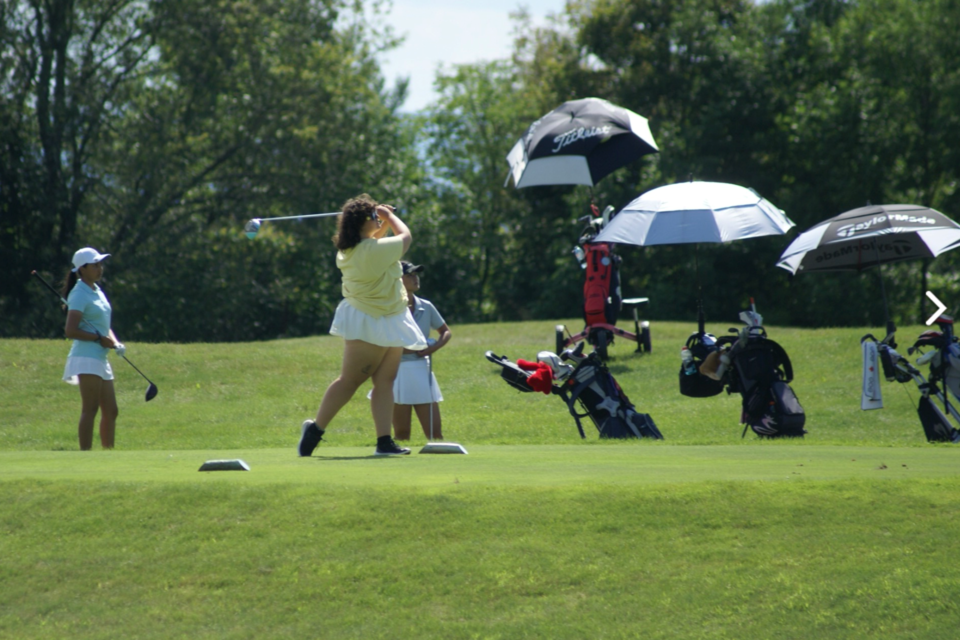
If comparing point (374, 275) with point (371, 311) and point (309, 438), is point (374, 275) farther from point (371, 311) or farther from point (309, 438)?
point (309, 438)

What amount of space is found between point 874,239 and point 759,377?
258 centimetres

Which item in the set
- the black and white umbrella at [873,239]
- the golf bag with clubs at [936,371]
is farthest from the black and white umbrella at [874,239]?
the golf bag with clubs at [936,371]

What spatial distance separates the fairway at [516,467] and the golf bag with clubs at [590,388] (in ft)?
5.15

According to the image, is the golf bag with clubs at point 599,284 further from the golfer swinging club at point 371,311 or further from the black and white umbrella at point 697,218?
the golfer swinging club at point 371,311

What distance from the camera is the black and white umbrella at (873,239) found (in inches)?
432

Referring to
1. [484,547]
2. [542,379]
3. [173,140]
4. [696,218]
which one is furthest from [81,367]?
[173,140]

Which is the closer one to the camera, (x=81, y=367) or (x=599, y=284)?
(x=81, y=367)

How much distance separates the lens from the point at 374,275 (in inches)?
295

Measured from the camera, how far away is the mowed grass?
4961 millimetres

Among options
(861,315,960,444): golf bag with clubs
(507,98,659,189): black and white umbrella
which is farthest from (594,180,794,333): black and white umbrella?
(507,98,659,189): black and white umbrella

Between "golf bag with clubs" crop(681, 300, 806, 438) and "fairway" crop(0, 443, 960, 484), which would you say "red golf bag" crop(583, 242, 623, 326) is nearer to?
"golf bag with clubs" crop(681, 300, 806, 438)

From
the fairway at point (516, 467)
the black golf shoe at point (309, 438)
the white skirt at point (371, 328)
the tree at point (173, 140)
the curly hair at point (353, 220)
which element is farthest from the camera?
the tree at point (173, 140)

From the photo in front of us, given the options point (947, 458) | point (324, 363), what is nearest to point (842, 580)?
point (947, 458)

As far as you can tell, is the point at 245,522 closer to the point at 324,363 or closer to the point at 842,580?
the point at 842,580
